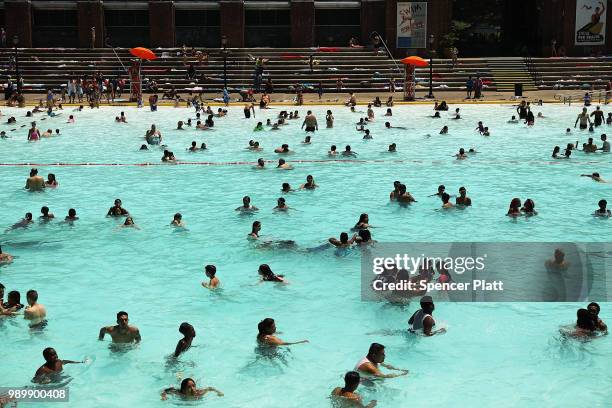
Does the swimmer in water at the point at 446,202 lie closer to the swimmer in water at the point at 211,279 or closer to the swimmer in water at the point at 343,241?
the swimmer in water at the point at 343,241

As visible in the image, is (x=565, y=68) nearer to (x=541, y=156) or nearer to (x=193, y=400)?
(x=541, y=156)

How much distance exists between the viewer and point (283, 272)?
18266 mm

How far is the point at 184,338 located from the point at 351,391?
349 cm

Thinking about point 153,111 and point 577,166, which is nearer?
point 577,166

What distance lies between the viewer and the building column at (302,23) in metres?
59.9

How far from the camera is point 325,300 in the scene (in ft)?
54.6

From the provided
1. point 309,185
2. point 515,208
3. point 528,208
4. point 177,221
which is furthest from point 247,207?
point 528,208

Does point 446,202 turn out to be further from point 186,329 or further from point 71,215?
point 186,329

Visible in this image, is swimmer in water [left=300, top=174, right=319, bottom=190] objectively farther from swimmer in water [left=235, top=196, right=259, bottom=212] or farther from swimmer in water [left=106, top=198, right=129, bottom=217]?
swimmer in water [left=106, top=198, right=129, bottom=217]

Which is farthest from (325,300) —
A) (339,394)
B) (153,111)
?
(153,111)

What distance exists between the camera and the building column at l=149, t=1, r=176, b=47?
59.2 metres

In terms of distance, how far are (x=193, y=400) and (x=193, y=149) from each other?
2226 cm

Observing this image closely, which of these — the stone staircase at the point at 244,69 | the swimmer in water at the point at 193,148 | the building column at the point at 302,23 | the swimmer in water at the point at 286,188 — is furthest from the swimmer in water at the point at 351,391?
the building column at the point at 302,23

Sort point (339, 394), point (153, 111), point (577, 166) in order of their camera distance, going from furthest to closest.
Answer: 1. point (153, 111)
2. point (577, 166)
3. point (339, 394)
